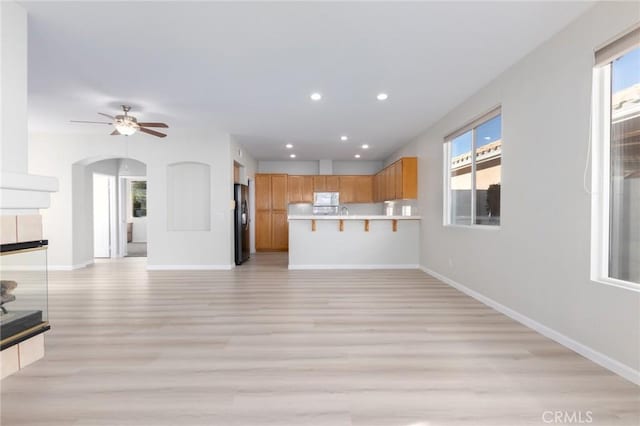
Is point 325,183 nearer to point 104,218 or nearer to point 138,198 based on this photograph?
point 104,218

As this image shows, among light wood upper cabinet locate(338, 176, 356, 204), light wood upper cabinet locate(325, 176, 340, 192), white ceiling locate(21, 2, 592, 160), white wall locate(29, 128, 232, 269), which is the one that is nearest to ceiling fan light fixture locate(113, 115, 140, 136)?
white ceiling locate(21, 2, 592, 160)

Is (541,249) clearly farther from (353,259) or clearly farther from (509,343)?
(353,259)

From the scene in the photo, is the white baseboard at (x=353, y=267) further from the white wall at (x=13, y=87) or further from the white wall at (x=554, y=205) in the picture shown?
the white wall at (x=13, y=87)

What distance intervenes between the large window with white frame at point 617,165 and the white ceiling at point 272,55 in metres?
0.52

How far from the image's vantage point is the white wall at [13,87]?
2168mm

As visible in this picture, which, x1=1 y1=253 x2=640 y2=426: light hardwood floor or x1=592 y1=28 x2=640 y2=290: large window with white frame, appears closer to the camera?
x1=1 y1=253 x2=640 y2=426: light hardwood floor

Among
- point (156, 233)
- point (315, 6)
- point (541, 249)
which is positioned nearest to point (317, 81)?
point (315, 6)

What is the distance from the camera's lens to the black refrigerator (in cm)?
→ 666

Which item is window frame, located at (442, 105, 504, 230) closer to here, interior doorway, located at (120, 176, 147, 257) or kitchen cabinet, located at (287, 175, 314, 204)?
kitchen cabinet, located at (287, 175, 314, 204)

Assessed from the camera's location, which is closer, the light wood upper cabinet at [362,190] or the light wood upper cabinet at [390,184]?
the light wood upper cabinet at [390,184]

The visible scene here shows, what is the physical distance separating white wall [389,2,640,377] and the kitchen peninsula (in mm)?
2271

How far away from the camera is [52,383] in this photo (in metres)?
2.02

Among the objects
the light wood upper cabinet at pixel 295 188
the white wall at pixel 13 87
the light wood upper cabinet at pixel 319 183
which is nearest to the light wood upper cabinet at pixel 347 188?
the light wood upper cabinet at pixel 319 183

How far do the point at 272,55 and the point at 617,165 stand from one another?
293 centimetres
